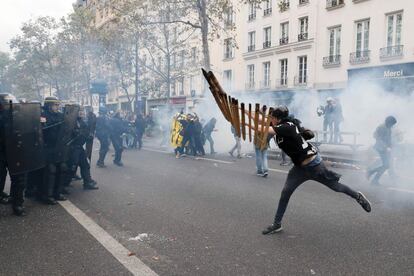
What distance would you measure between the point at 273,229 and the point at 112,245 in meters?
1.78

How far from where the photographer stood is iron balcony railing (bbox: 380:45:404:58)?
57.4 feet

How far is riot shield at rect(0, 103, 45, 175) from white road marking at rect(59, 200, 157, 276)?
2.91 ft

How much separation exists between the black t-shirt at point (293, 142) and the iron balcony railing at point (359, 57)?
16.7 m

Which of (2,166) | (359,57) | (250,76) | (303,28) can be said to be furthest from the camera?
(250,76)

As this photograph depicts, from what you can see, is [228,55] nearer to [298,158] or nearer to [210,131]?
[210,131]

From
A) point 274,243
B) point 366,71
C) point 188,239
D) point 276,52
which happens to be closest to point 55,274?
point 188,239

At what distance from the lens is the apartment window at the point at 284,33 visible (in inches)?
952

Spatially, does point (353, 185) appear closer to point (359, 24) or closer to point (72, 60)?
point (359, 24)

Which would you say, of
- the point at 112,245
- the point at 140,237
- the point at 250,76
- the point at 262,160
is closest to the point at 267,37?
the point at 250,76

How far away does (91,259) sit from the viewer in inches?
139

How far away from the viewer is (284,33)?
24531mm

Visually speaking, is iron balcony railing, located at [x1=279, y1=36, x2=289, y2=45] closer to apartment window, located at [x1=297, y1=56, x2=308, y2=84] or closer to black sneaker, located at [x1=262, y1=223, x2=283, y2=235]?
apartment window, located at [x1=297, y1=56, x2=308, y2=84]

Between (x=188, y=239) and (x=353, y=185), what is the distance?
439cm

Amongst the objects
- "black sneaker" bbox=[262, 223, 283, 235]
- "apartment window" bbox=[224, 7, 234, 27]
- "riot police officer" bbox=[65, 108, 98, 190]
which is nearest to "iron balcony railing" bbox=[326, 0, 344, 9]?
"apartment window" bbox=[224, 7, 234, 27]
